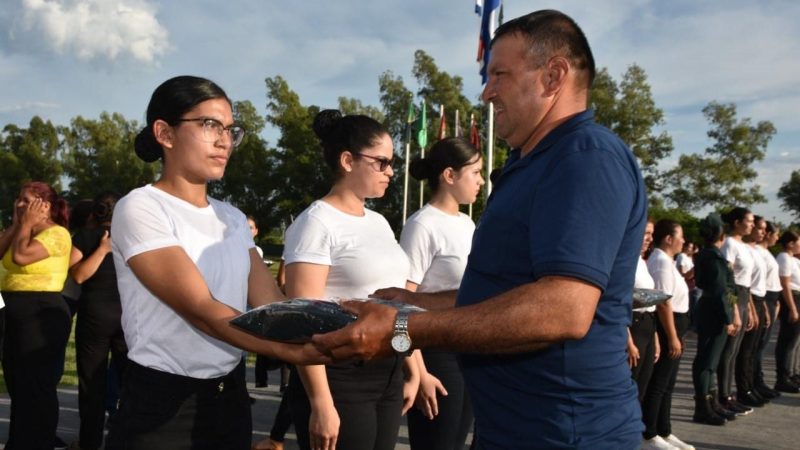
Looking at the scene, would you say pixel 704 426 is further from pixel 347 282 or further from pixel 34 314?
pixel 34 314

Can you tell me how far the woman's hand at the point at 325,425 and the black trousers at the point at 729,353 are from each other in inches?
255

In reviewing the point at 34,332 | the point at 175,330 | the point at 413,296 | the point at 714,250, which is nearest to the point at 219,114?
the point at 175,330

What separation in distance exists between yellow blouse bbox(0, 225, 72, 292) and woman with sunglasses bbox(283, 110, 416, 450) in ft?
10.1

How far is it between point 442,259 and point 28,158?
80.7 metres

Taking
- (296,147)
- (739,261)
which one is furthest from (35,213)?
(296,147)

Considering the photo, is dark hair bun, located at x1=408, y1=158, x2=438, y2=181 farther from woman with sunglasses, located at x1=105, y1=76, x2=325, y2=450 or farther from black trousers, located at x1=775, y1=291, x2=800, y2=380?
black trousers, located at x1=775, y1=291, x2=800, y2=380

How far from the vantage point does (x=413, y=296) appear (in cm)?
276

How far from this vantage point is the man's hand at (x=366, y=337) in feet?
5.85

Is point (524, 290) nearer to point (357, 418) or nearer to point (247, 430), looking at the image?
point (247, 430)

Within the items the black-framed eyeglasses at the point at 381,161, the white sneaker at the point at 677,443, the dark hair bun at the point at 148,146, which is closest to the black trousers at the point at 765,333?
the white sneaker at the point at 677,443

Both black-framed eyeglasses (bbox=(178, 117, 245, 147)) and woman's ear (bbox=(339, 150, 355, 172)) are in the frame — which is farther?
woman's ear (bbox=(339, 150, 355, 172))

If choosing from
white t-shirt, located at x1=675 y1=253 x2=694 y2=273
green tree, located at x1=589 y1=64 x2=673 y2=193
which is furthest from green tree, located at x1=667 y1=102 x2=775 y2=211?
white t-shirt, located at x1=675 y1=253 x2=694 y2=273

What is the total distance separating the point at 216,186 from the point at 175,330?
5861cm

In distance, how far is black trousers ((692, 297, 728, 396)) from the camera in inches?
312
